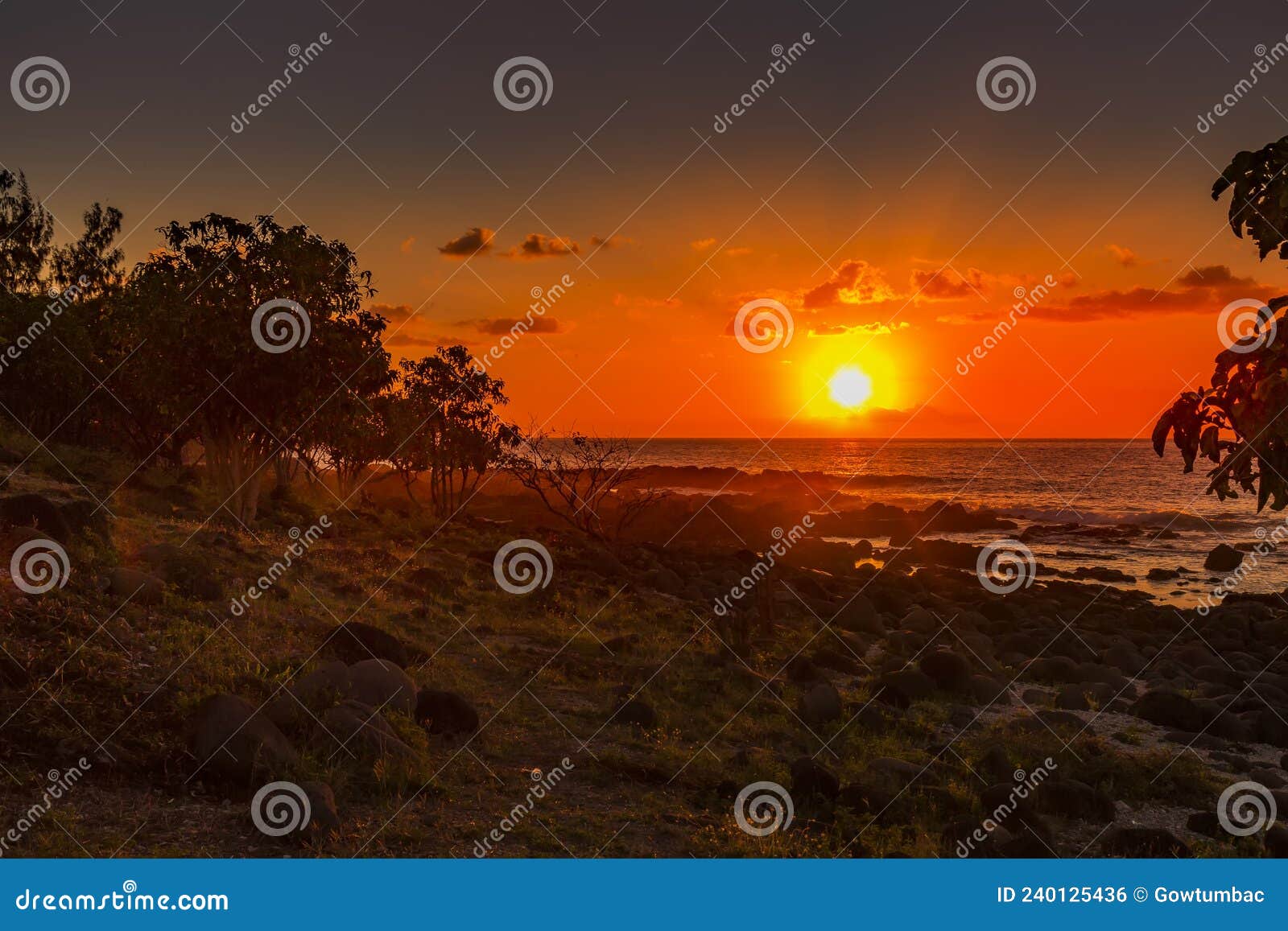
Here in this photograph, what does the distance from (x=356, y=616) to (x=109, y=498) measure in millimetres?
9150

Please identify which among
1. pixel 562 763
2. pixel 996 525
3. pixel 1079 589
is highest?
pixel 996 525

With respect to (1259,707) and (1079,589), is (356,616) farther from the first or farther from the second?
(1079,589)

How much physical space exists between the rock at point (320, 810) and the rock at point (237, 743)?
86 centimetres

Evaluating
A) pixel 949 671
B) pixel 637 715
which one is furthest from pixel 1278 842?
A: pixel 637 715

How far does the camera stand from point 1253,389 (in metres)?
4.67

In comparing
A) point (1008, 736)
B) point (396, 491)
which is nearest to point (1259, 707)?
point (1008, 736)

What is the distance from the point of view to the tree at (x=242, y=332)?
24.9m

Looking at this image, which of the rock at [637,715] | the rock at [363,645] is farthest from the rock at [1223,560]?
the rock at [363,645]

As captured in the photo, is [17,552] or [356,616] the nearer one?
[17,552]

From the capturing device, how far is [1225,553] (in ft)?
164

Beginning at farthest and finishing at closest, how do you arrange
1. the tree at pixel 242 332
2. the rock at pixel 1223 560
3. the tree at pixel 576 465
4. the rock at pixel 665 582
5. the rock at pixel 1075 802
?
the rock at pixel 1223 560 < the tree at pixel 576 465 < the rock at pixel 665 582 < the tree at pixel 242 332 < the rock at pixel 1075 802

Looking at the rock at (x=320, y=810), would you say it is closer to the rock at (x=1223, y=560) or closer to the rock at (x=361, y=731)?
the rock at (x=361, y=731)

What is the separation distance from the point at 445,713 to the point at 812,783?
5.47m

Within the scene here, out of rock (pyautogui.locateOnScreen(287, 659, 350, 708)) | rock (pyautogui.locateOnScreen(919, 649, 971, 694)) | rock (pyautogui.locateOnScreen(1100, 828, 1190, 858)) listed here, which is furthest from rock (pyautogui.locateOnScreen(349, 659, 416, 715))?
rock (pyautogui.locateOnScreen(919, 649, 971, 694))
